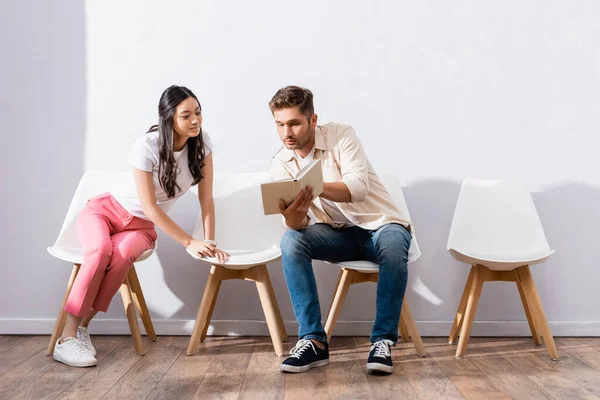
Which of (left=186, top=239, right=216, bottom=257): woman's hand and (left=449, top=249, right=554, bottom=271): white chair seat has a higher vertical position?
(left=449, top=249, right=554, bottom=271): white chair seat

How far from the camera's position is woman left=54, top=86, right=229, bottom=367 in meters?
2.48

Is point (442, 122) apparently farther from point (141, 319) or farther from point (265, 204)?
point (141, 319)

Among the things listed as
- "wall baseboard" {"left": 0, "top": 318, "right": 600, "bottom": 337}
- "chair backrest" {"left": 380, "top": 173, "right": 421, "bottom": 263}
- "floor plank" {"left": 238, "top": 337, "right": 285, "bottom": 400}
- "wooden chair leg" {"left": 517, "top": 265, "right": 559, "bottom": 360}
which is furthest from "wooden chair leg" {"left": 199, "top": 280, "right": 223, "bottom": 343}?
"wooden chair leg" {"left": 517, "top": 265, "right": 559, "bottom": 360}

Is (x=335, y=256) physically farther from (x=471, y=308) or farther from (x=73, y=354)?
(x=73, y=354)

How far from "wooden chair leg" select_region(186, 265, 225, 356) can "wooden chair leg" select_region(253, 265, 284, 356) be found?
0.52 feet

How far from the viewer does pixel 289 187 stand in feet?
7.22

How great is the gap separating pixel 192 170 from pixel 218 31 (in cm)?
76

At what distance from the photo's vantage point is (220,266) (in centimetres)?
267

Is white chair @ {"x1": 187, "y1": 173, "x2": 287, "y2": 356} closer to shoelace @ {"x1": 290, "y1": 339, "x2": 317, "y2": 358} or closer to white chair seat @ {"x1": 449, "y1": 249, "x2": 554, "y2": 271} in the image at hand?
shoelace @ {"x1": 290, "y1": 339, "x2": 317, "y2": 358}

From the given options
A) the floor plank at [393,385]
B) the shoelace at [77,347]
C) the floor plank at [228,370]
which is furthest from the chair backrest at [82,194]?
the floor plank at [393,385]

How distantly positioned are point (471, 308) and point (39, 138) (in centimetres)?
207

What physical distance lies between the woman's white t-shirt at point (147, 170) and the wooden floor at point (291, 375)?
601 mm

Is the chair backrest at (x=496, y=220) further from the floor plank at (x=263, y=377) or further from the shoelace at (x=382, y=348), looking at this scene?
the floor plank at (x=263, y=377)

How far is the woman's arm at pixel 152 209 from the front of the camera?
2.58 meters
